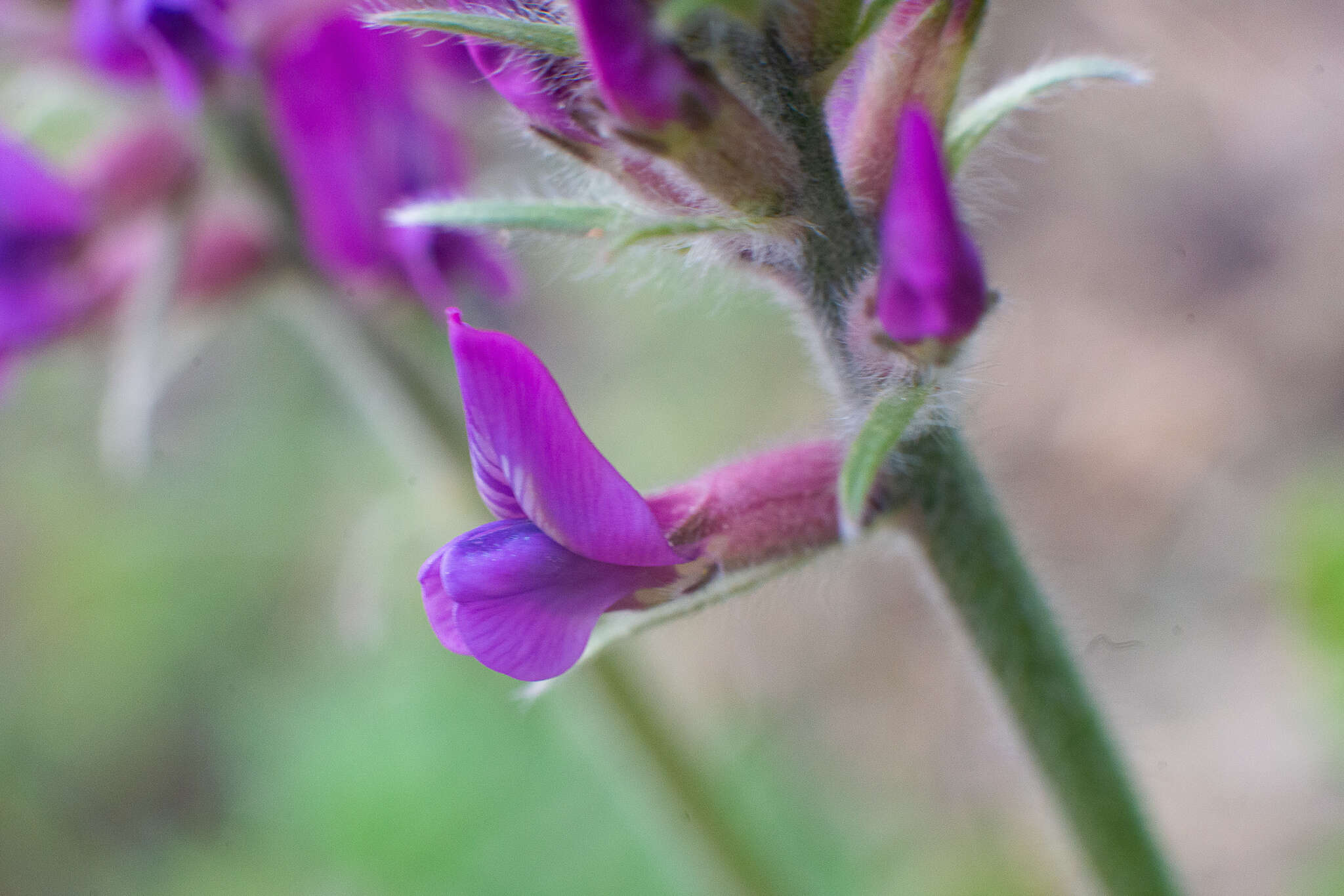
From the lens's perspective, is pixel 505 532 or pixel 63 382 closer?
pixel 505 532

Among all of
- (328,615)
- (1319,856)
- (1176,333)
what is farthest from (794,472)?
(328,615)

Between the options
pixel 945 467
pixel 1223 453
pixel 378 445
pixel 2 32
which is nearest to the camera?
pixel 945 467

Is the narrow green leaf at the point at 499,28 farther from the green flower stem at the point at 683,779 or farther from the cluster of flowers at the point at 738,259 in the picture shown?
the green flower stem at the point at 683,779

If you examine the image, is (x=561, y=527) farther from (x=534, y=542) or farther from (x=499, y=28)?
(x=499, y=28)

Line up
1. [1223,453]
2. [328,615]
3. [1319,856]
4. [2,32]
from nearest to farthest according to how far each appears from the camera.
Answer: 1. [2,32]
2. [1319,856]
3. [1223,453]
4. [328,615]

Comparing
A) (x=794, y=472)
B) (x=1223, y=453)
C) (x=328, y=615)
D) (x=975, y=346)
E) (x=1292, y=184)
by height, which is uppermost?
(x=975, y=346)

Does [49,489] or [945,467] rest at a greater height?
[945,467]

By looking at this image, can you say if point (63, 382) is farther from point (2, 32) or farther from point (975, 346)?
point (975, 346)
